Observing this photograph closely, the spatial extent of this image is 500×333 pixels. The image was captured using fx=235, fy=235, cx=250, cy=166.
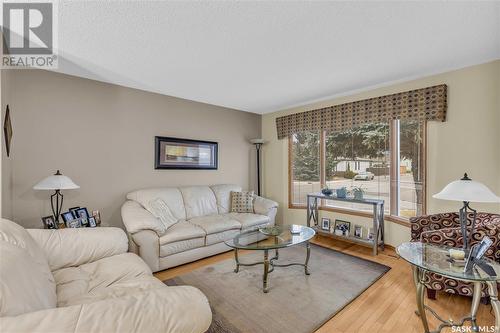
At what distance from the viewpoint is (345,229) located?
370cm

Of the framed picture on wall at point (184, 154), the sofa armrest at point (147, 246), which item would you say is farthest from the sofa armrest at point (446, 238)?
the framed picture on wall at point (184, 154)

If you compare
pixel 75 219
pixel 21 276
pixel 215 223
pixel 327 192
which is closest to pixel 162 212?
pixel 215 223

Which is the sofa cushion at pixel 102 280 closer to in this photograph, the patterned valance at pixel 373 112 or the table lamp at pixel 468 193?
the table lamp at pixel 468 193

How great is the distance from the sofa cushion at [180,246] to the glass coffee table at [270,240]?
53 centimetres

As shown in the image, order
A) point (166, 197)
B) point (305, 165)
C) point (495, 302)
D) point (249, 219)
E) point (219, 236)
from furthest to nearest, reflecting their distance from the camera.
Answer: point (305, 165) < point (249, 219) < point (166, 197) < point (219, 236) < point (495, 302)

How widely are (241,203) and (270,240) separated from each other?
144 cm

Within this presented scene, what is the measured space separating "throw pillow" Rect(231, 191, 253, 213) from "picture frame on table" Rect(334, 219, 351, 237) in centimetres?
142

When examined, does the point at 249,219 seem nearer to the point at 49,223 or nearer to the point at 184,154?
the point at 184,154

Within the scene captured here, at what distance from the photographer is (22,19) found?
1.83m

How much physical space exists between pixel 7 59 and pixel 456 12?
4000 millimetres

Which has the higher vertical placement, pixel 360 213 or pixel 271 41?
pixel 271 41

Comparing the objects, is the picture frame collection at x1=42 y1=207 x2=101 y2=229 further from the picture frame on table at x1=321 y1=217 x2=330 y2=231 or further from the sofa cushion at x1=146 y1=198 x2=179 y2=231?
the picture frame on table at x1=321 y1=217 x2=330 y2=231

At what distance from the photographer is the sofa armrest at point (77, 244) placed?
1847mm

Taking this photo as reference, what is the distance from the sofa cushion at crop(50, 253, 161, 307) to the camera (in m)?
1.46
